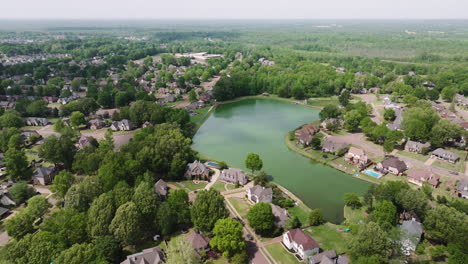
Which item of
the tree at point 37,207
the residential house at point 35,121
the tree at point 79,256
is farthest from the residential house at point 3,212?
the residential house at point 35,121

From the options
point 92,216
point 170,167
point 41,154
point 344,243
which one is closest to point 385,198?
point 344,243

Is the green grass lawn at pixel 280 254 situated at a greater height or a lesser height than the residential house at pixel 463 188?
lesser

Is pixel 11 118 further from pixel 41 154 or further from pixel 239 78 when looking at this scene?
pixel 239 78

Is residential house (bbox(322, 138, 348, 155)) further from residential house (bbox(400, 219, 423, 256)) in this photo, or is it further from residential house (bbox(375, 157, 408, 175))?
residential house (bbox(400, 219, 423, 256))

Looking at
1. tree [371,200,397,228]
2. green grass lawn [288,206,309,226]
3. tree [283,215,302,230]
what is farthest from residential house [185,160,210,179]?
tree [371,200,397,228]

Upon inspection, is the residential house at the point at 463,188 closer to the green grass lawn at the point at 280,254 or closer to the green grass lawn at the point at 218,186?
the green grass lawn at the point at 280,254

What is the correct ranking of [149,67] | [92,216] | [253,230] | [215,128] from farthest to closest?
[149,67]
[215,128]
[253,230]
[92,216]
